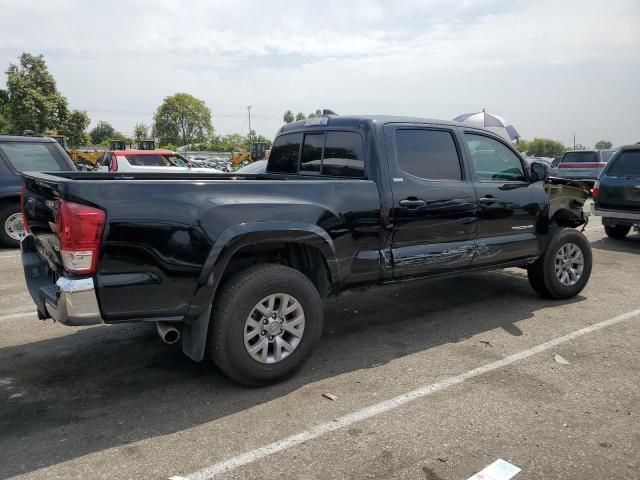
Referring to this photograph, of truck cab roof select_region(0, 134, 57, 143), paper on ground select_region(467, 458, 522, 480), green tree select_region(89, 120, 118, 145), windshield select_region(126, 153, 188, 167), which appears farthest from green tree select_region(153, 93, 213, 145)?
paper on ground select_region(467, 458, 522, 480)

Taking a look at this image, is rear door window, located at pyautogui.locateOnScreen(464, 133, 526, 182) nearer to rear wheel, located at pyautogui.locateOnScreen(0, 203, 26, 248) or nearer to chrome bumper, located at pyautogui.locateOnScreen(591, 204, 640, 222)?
chrome bumper, located at pyautogui.locateOnScreen(591, 204, 640, 222)

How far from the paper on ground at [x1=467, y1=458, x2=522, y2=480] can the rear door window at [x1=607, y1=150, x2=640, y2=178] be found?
7.98m

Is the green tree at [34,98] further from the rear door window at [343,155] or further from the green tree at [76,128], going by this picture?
the rear door window at [343,155]

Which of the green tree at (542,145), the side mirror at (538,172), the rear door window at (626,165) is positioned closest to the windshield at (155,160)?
the rear door window at (626,165)

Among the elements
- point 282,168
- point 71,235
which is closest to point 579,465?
point 71,235

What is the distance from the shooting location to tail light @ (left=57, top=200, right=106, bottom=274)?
2.84 m

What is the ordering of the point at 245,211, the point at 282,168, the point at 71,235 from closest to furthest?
the point at 71,235 < the point at 245,211 < the point at 282,168

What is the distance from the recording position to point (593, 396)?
11.3 ft

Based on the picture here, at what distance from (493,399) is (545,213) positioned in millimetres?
2647

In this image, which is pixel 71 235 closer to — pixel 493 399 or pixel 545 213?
pixel 493 399

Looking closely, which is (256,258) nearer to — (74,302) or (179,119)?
(74,302)

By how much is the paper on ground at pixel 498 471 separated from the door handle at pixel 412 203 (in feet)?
6.71

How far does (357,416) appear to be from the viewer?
3166mm

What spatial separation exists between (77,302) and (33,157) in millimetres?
6733
